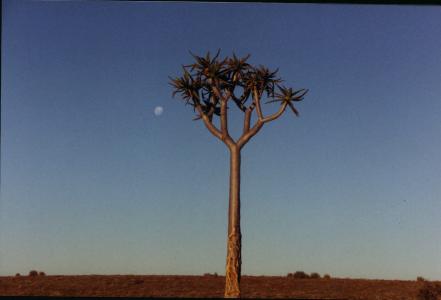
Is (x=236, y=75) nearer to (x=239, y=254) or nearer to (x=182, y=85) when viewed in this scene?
(x=182, y=85)

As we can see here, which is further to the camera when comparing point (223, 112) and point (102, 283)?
point (102, 283)

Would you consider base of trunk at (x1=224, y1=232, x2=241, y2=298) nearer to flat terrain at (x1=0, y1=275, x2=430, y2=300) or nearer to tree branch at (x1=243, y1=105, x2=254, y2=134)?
tree branch at (x1=243, y1=105, x2=254, y2=134)

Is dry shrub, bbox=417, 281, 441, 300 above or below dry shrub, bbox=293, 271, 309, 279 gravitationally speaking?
below

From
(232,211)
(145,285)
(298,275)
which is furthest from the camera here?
(298,275)

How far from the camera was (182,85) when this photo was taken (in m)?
20.1

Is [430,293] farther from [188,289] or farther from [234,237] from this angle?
[188,289]

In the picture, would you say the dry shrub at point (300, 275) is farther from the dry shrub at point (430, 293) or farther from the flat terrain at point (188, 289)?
the dry shrub at point (430, 293)

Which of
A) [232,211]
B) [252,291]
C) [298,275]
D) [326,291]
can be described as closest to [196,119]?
[232,211]

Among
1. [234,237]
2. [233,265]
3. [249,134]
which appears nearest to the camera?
[234,237]

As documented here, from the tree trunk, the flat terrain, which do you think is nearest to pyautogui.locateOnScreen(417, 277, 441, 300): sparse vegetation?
the flat terrain

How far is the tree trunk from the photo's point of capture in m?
18.0

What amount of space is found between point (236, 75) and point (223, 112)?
1.40 m

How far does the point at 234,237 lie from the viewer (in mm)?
18016

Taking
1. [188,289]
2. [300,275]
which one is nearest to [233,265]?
[188,289]
